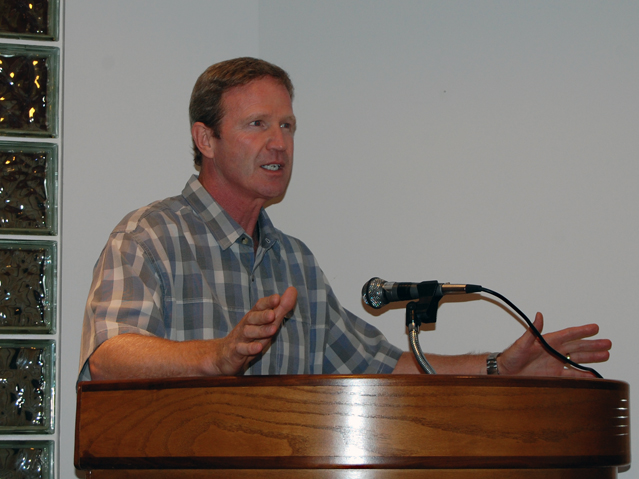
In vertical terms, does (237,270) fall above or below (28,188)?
below

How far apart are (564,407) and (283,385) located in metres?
0.36

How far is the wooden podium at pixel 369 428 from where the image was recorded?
0.87 meters

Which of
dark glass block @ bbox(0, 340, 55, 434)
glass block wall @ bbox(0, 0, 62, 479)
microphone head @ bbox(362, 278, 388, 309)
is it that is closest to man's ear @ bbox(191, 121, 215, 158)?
glass block wall @ bbox(0, 0, 62, 479)

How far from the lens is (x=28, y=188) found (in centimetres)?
199

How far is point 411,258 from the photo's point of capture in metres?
2.01

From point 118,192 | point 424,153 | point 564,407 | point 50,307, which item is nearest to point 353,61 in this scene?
point 424,153

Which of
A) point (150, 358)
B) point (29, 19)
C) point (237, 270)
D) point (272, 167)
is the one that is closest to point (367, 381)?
point (150, 358)

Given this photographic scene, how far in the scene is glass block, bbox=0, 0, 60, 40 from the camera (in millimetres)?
2025

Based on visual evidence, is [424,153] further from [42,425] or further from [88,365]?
[42,425]

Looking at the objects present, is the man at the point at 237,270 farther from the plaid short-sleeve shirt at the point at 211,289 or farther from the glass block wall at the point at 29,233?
the glass block wall at the point at 29,233

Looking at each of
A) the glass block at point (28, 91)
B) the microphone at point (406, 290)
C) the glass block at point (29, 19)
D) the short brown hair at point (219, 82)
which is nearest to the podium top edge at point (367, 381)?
the microphone at point (406, 290)

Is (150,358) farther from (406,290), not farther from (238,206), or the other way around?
(238,206)

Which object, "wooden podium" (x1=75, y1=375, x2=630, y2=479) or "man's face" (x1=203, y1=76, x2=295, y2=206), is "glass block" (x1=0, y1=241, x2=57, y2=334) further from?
"wooden podium" (x1=75, y1=375, x2=630, y2=479)

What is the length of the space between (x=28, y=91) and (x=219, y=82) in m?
0.57
